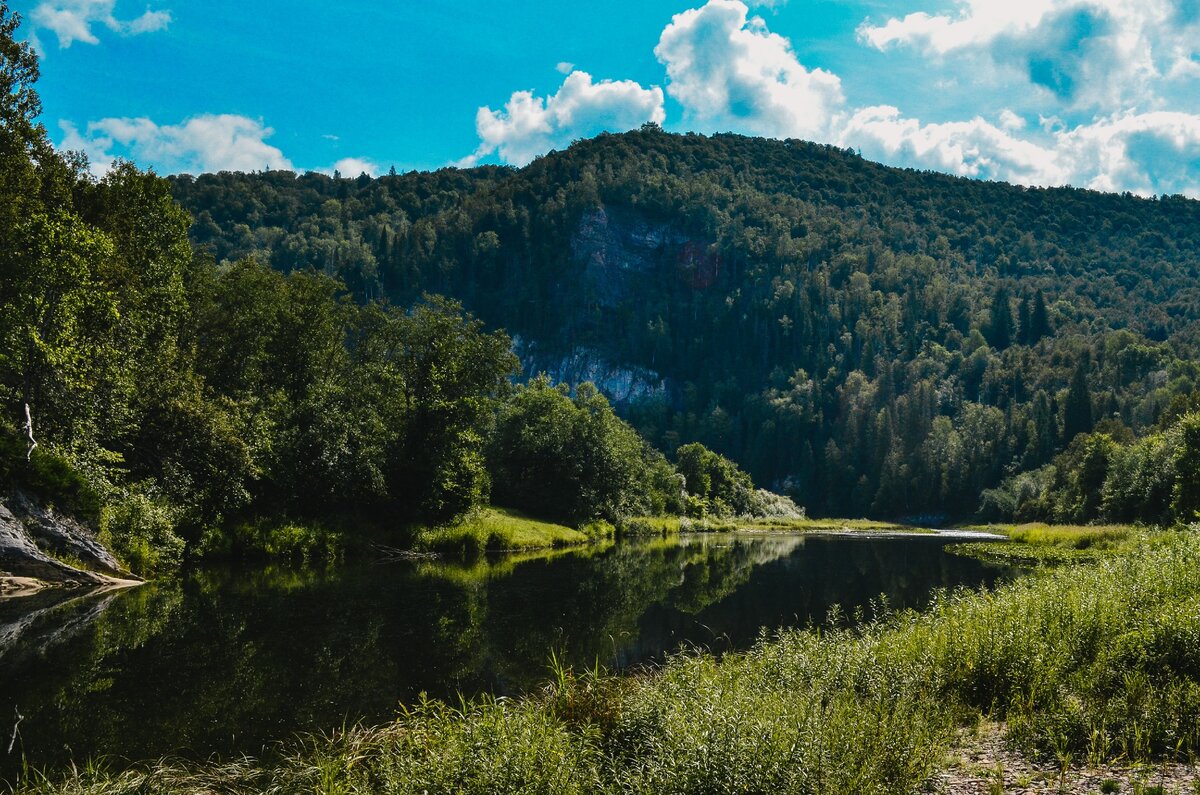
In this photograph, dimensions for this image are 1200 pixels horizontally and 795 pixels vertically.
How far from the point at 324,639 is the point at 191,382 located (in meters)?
21.2

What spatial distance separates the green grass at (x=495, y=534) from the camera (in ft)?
146

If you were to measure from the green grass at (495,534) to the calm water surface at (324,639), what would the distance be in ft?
23.9

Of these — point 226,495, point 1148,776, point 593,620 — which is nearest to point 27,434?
point 226,495

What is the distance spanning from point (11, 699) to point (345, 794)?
366 inches

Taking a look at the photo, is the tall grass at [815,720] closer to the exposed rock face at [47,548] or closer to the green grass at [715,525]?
the exposed rock face at [47,548]

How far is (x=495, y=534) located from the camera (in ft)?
A: 159

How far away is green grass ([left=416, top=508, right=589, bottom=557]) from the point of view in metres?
44.4

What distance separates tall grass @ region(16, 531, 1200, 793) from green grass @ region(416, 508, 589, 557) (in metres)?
32.0

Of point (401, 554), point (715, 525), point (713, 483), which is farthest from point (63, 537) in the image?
point (713, 483)

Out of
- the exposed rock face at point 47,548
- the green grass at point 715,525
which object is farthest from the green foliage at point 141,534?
the green grass at point 715,525

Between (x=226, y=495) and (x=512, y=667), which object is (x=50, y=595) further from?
(x=512, y=667)

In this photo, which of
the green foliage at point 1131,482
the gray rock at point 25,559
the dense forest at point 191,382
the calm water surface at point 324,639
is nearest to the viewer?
the calm water surface at point 324,639

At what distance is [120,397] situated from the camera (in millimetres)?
31219

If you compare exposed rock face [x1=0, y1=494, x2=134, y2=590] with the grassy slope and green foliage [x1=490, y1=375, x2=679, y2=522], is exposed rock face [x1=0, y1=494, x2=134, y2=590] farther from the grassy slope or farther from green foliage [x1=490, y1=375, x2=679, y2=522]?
green foliage [x1=490, y1=375, x2=679, y2=522]
